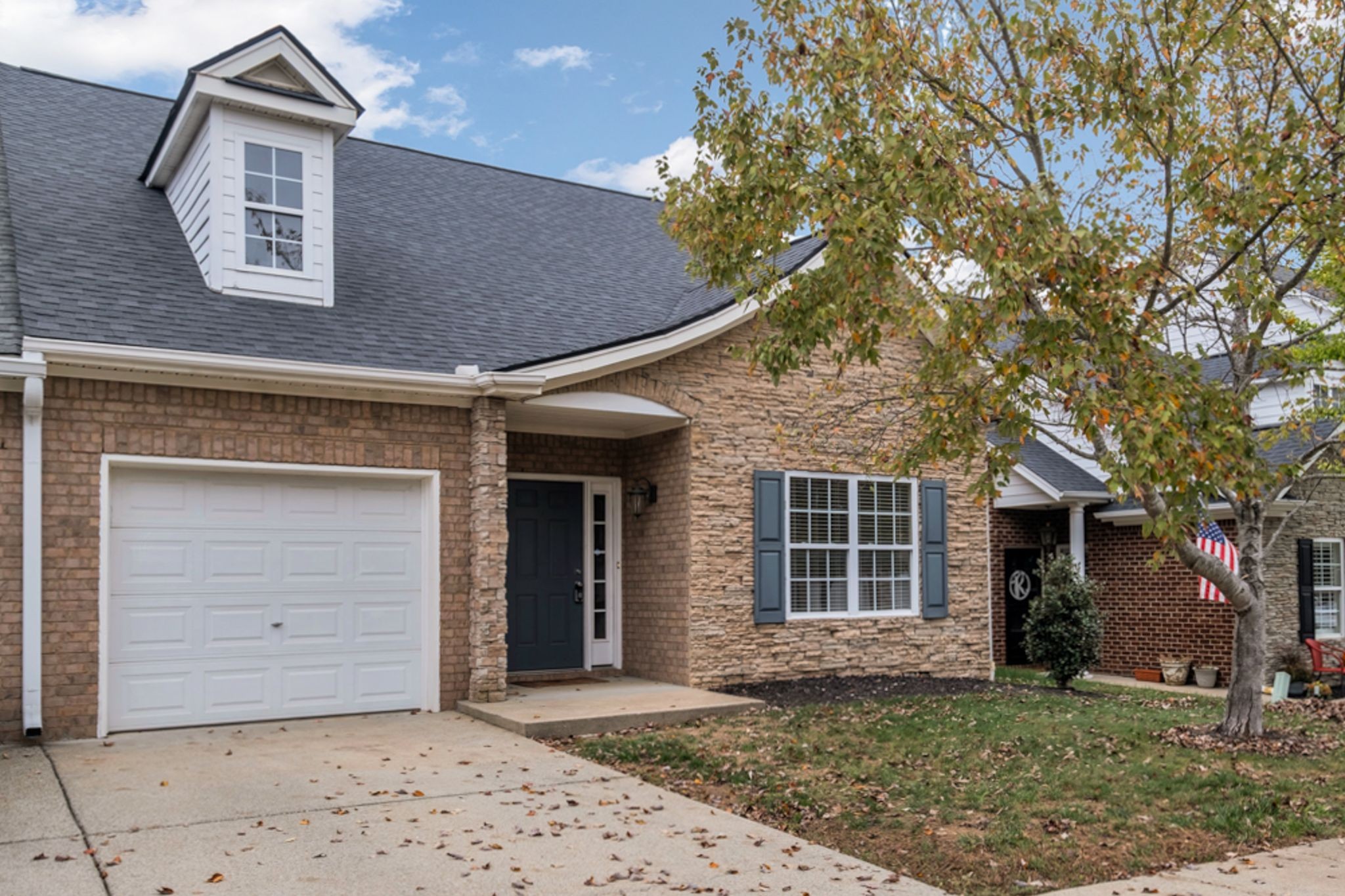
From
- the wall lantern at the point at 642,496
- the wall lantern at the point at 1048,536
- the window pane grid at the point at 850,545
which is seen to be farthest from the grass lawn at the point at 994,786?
the wall lantern at the point at 1048,536

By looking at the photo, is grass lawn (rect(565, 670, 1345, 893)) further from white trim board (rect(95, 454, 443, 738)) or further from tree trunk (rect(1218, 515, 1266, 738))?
white trim board (rect(95, 454, 443, 738))

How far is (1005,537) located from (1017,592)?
3.09 feet

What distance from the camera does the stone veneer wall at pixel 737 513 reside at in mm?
11375

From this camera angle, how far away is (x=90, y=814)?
630 cm

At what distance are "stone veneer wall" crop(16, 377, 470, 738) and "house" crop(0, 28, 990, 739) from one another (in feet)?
0.07

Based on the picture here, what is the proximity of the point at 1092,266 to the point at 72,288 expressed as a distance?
7855 millimetres

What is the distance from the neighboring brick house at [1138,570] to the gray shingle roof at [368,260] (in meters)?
6.72

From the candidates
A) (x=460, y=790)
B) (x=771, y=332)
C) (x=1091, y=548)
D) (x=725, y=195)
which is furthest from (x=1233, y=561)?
(x=460, y=790)

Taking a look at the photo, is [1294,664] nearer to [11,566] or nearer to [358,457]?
[358,457]

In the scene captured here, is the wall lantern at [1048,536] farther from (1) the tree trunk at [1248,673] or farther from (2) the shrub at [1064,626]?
(1) the tree trunk at [1248,673]

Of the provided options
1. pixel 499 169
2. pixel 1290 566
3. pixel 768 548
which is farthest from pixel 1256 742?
pixel 499 169

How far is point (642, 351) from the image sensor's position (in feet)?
35.2

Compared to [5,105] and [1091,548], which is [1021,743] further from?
[5,105]

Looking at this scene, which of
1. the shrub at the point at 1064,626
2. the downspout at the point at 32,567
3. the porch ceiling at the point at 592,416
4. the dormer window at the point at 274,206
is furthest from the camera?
the shrub at the point at 1064,626
